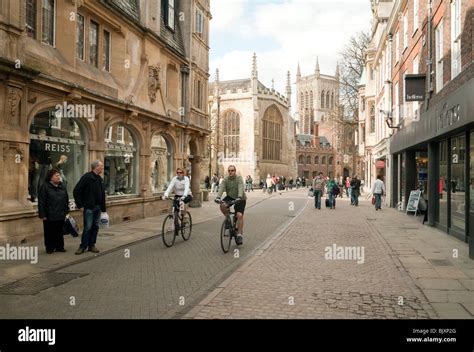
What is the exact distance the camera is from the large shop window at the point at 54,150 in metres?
10.9

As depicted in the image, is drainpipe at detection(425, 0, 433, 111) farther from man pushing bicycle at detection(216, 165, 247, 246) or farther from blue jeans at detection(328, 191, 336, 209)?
blue jeans at detection(328, 191, 336, 209)

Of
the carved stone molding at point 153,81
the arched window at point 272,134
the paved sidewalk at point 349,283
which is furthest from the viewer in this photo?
the arched window at point 272,134

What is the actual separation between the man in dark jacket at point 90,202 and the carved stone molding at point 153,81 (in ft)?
27.1

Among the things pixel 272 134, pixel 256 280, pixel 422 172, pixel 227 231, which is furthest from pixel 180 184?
pixel 272 134

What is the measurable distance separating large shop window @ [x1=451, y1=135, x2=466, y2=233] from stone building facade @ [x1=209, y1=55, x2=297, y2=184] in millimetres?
50714

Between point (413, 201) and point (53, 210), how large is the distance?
13.8 meters

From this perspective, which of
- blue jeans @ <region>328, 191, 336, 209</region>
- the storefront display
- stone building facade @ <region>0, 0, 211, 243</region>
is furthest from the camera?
blue jeans @ <region>328, 191, 336, 209</region>

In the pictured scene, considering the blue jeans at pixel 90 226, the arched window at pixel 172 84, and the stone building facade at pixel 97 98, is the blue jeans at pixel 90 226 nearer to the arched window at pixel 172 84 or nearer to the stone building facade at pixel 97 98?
the stone building facade at pixel 97 98

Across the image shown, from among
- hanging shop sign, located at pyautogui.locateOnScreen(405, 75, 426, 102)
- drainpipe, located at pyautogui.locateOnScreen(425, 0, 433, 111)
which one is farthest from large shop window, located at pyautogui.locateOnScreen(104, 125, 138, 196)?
drainpipe, located at pyautogui.locateOnScreen(425, 0, 433, 111)

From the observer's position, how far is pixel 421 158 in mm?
18344

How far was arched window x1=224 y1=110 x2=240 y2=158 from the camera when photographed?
225 feet

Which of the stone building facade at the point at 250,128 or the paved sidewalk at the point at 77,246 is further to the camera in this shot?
the stone building facade at the point at 250,128

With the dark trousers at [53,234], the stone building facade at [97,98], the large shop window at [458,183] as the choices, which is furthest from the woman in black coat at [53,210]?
the large shop window at [458,183]

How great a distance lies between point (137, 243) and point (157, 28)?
10234 millimetres
